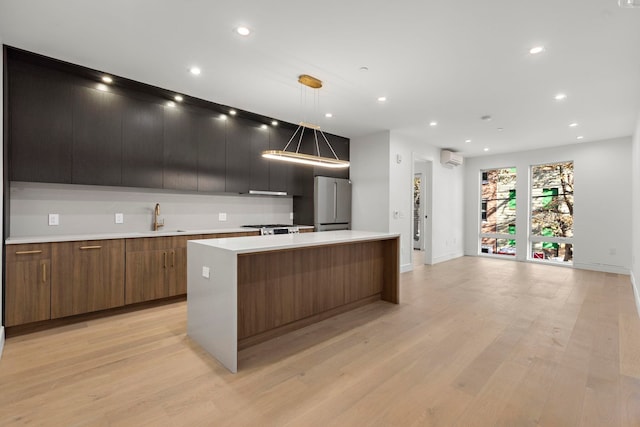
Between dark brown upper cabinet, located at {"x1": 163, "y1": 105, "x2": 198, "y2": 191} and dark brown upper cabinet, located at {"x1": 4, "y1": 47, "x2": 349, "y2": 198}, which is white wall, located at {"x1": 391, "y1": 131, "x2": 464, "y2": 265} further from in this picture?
dark brown upper cabinet, located at {"x1": 163, "y1": 105, "x2": 198, "y2": 191}

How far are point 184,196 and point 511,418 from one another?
4249 millimetres

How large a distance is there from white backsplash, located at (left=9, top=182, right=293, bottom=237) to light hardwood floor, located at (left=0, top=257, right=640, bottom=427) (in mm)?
1125

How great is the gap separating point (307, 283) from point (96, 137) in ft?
9.21

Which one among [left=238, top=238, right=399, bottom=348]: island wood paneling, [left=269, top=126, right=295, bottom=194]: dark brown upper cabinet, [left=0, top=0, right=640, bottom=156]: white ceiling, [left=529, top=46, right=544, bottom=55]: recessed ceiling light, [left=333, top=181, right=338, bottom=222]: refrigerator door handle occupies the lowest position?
[left=238, top=238, right=399, bottom=348]: island wood paneling

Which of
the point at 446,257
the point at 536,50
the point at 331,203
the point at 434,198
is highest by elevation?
the point at 536,50

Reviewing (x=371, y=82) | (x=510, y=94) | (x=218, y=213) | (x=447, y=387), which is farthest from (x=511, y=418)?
(x=218, y=213)

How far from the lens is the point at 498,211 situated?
7652 mm

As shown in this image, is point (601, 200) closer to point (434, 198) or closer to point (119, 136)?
point (434, 198)

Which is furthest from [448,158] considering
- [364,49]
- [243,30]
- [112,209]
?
[112,209]

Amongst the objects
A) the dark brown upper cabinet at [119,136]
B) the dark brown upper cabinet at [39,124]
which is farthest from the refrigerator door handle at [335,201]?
the dark brown upper cabinet at [39,124]

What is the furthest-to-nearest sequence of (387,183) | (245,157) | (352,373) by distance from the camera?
(387,183) → (245,157) → (352,373)

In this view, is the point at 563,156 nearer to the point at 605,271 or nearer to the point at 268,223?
the point at 605,271

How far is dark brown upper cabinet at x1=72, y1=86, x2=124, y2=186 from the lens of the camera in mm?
3237

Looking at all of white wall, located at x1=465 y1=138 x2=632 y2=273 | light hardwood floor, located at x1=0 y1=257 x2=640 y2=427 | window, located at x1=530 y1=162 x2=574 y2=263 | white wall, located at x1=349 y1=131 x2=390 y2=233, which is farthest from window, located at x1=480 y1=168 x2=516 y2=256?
light hardwood floor, located at x1=0 y1=257 x2=640 y2=427
